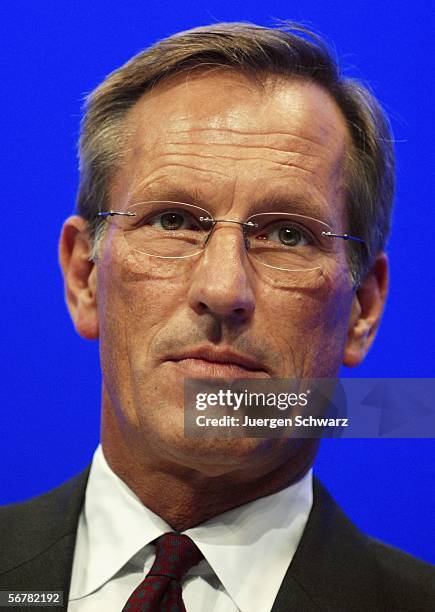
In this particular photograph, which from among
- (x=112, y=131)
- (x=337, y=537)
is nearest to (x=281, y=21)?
(x=112, y=131)

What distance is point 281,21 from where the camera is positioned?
2.38m

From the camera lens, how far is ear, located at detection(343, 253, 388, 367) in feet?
7.44

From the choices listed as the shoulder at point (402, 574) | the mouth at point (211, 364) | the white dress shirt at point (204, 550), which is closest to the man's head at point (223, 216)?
the mouth at point (211, 364)

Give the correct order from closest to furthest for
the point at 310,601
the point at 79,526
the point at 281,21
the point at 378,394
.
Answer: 1. the point at 310,601
2. the point at 378,394
3. the point at 79,526
4. the point at 281,21

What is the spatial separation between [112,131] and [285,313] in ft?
2.16

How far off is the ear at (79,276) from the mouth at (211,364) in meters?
0.41

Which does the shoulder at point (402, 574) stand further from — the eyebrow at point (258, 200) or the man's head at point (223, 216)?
the eyebrow at point (258, 200)

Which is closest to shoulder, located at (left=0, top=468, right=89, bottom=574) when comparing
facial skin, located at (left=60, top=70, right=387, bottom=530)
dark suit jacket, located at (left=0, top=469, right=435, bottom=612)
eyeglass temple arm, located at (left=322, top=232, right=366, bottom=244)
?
dark suit jacket, located at (left=0, top=469, right=435, bottom=612)

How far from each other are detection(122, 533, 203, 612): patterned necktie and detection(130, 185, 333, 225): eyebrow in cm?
72

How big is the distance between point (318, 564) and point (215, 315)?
583 mm

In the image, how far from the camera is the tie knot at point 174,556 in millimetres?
1909

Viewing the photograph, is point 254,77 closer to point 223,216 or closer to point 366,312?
point 223,216

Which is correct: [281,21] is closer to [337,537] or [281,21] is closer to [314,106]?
[314,106]

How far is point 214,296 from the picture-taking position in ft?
6.09
